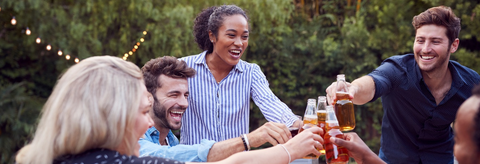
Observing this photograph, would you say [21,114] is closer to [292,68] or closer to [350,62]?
[292,68]

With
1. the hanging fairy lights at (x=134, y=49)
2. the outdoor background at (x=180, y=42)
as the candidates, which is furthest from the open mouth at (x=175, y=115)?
the hanging fairy lights at (x=134, y=49)

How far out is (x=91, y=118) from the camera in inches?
65.8

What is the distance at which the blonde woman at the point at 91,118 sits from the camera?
167cm

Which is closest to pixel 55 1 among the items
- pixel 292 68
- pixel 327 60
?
pixel 292 68

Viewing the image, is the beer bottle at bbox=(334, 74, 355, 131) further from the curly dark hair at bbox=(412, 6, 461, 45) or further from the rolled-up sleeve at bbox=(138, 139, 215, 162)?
the curly dark hair at bbox=(412, 6, 461, 45)

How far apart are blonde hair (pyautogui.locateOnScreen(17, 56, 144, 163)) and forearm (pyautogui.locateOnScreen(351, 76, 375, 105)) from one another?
1.64 meters

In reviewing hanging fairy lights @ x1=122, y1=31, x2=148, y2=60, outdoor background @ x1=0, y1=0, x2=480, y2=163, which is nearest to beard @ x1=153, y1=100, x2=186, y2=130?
outdoor background @ x1=0, y1=0, x2=480, y2=163

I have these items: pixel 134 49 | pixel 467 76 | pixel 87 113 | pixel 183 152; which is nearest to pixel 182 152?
pixel 183 152

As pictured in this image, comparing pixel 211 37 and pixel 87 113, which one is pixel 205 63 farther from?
pixel 87 113

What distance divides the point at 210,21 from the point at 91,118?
6.07ft

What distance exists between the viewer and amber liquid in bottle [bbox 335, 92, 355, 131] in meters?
2.41

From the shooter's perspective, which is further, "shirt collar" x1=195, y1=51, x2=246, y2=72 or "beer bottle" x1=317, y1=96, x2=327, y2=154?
"shirt collar" x1=195, y1=51, x2=246, y2=72

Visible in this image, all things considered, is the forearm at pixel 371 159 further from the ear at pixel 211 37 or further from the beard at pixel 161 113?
the ear at pixel 211 37

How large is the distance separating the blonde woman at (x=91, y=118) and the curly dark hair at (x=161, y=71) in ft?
3.62
